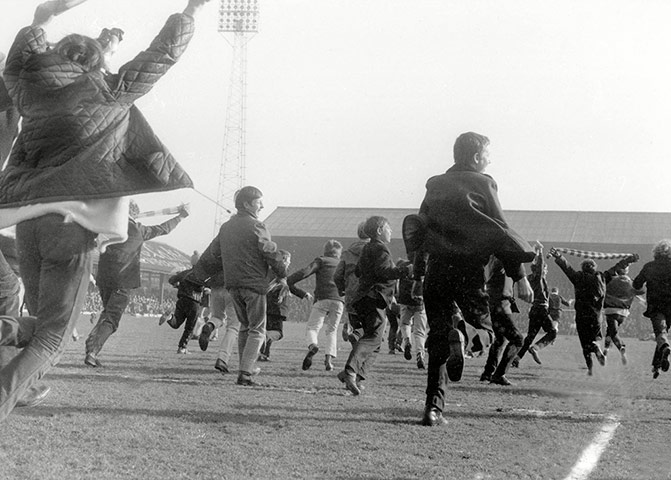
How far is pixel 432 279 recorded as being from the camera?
6539 millimetres

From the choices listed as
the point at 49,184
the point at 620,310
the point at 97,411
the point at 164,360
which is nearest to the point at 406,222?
the point at 97,411

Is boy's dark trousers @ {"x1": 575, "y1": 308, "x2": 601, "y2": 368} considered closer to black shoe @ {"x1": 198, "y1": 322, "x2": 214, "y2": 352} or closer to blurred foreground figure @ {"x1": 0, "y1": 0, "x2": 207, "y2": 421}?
black shoe @ {"x1": 198, "y1": 322, "x2": 214, "y2": 352}

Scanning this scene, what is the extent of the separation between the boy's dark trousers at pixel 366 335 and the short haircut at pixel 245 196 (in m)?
1.56

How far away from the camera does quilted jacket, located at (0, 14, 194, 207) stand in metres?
4.20

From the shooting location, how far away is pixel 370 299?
8.52 metres

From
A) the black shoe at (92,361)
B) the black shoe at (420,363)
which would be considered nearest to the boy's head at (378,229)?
the black shoe at (92,361)

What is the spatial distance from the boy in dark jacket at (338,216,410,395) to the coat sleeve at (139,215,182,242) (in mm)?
3259

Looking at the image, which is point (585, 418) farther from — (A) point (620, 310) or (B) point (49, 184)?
(A) point (620, 310)

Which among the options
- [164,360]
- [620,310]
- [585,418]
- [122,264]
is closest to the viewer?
[585,418]

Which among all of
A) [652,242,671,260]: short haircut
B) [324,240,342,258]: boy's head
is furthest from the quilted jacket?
[652,242,671,260]: short haircut

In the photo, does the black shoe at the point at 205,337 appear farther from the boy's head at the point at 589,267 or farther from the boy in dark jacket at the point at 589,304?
the boy's head at the point at 589,267

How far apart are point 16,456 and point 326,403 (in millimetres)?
3525

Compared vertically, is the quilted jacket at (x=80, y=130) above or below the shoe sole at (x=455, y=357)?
above

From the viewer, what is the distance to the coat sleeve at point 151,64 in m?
4.32
